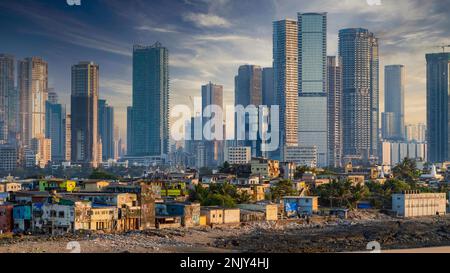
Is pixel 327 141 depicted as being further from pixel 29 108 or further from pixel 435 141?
pixel 29 108

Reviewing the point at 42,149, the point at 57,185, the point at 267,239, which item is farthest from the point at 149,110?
the point at 267,239

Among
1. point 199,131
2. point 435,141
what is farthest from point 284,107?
point 199,131

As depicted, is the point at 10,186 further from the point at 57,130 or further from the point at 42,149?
the point at 57,130

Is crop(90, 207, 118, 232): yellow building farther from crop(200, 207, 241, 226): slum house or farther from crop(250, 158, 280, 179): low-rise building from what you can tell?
crop(250, 158, 280, 179): low-rise building

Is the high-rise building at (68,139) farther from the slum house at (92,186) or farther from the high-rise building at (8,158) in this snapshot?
the slum house at (92,186)

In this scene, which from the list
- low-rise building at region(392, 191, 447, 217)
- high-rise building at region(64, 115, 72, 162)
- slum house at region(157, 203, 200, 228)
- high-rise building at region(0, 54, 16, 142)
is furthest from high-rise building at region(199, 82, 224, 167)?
high-rise building at region(64, 115, 72, 162)

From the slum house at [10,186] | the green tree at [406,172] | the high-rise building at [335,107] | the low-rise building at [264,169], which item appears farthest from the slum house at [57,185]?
the high-rise building at [335,107]

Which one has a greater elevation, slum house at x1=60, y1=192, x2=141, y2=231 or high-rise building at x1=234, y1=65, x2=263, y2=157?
high-rise building at x1=234, y1=65, x2=263, y2=157
